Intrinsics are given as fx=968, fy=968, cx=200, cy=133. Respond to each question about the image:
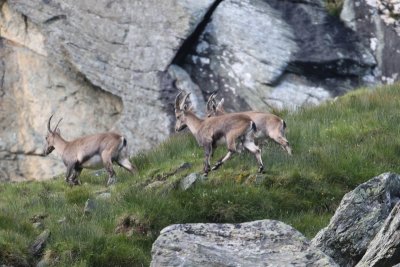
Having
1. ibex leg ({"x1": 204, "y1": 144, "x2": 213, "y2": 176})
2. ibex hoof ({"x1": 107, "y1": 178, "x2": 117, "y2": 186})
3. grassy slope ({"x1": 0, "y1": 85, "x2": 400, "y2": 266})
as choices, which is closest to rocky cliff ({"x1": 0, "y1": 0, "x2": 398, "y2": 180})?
grassy slope ({"x1": 0, "y1": 85, "x2": 400, "y2": 266})

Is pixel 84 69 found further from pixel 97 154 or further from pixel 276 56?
pixel 97 154

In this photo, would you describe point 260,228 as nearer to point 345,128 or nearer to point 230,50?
point 345,128

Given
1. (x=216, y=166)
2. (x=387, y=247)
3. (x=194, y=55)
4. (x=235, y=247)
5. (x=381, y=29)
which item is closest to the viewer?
(x=387, y=247)

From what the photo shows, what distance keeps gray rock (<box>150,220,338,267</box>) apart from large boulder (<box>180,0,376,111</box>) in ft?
53.7

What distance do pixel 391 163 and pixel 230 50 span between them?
37.3ft

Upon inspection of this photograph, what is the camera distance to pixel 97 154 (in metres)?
20.6

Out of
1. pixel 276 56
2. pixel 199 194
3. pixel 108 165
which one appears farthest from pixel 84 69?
pixel 199 194

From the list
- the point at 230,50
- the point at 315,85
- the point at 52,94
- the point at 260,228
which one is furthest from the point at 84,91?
the point at 260,228

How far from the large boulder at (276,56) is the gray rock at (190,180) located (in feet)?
35.8

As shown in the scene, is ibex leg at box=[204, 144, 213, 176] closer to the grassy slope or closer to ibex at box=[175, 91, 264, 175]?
ibex at box=[175, 91, 264, 175]

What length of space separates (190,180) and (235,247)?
5.72 meters

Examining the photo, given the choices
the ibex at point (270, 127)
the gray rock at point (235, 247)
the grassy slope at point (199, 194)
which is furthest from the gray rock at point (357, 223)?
the ibex at point (270, 127)

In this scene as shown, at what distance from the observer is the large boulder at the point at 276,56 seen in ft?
93.9

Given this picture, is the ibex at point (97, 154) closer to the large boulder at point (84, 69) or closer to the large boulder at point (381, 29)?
the large boulder at point (84, 69)
